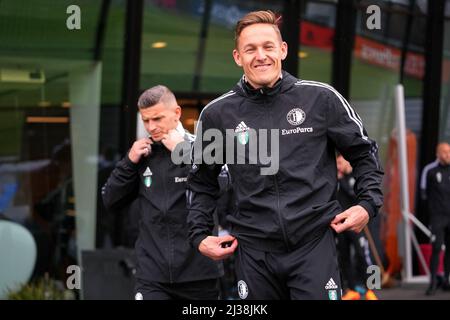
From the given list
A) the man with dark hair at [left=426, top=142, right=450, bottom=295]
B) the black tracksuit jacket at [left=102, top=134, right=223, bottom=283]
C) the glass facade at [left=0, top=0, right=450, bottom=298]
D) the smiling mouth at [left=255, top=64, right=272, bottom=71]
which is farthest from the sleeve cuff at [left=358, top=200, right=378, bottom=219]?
the man with dark hair at [left=426, top=142, right=450, bottom=295]

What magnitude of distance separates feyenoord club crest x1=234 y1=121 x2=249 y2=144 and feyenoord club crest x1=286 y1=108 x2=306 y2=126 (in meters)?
0.21

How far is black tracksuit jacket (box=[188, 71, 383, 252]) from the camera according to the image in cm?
444

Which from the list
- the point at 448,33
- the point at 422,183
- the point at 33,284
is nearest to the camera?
the point at 33,284

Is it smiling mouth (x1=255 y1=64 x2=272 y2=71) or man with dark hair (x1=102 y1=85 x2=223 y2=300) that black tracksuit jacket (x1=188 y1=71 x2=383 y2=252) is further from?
man with dark hair (x1=102 y1=85 x2=223 y2=300)

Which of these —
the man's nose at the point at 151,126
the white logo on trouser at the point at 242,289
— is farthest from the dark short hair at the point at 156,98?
the white logo on trouser at the point at 242,289

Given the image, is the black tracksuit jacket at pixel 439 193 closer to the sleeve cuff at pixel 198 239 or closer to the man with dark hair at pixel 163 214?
the man with dark hair at pixel 163 214

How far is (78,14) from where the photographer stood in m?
10.3

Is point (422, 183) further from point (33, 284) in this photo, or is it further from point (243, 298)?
point (243, 298)

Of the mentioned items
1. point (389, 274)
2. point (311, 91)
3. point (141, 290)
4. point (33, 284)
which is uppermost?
point (311, 91)

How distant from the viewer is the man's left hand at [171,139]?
6.00 m

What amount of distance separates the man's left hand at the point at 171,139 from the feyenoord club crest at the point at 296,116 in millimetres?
1604

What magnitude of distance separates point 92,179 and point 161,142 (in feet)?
15.5

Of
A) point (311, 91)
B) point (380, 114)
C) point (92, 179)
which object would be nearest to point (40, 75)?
point (92, 179)

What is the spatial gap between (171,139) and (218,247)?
157 centimetres
